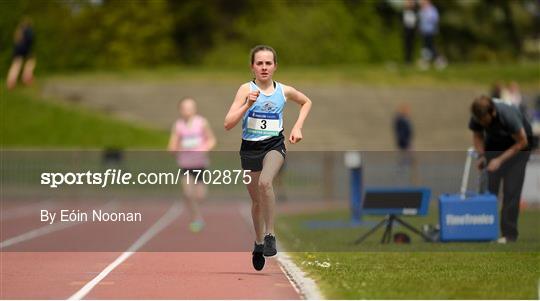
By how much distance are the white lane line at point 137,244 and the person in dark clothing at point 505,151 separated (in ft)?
15.3

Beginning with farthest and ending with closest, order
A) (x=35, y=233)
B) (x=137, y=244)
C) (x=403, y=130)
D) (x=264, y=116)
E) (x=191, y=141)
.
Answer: (x=403, y=130) → (x=35, y=233) → (x=191, y=141) → (x=137, y=244) → (x=264, y=116)

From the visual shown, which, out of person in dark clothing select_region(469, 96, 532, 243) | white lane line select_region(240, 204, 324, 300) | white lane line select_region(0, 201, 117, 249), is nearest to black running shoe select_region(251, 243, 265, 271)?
white lane line select_region(240, 204, 324, 300)

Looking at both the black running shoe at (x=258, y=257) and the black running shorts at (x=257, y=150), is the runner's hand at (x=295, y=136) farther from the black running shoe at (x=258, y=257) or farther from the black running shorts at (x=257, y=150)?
the black running shoe at (x=258, y=257)

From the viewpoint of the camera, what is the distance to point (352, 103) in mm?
47812

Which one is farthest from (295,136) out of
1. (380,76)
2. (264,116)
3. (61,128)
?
(380,76)

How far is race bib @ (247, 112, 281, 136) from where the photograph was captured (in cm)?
1184

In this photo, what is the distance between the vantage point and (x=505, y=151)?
1681 centimetres

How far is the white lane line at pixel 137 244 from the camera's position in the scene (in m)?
11.2

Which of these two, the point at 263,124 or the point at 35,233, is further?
the point at 35,233

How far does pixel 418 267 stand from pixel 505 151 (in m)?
4.16

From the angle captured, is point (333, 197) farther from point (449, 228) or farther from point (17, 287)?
point (17, 287)

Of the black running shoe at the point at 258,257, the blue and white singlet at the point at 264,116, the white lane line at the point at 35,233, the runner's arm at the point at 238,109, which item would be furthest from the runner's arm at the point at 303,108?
the white lane line at the point at 35,233

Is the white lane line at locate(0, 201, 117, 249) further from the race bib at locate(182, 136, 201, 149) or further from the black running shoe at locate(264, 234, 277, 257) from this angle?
the black running shoe at locate(264, 234, 277, 257)

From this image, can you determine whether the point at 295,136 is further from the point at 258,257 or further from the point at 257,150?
the point at 258,257
